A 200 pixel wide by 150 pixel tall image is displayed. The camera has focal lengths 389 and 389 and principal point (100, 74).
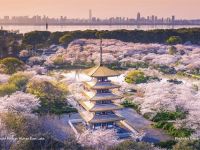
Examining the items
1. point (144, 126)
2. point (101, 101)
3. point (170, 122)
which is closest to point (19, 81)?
point (101, 101)

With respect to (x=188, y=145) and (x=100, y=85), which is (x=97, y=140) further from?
(x=100, y=85)

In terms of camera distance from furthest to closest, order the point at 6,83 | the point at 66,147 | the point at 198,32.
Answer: the point at 198,32
the point at 6,83
the point at 66,147

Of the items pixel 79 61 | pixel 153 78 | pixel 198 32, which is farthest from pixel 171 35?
pixel 153 78

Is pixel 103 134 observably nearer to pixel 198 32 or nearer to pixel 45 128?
pixel 45 128

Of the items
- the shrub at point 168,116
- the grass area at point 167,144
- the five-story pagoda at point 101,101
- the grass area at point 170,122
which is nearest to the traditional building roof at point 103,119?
the five-story pagoda at point 101,101

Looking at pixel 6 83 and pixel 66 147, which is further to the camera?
pixel 6 83

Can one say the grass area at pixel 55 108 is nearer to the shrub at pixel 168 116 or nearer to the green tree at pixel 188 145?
the shrub at pixel 168 116

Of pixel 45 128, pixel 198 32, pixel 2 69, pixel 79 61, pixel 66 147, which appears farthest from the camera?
pixel 198 32
